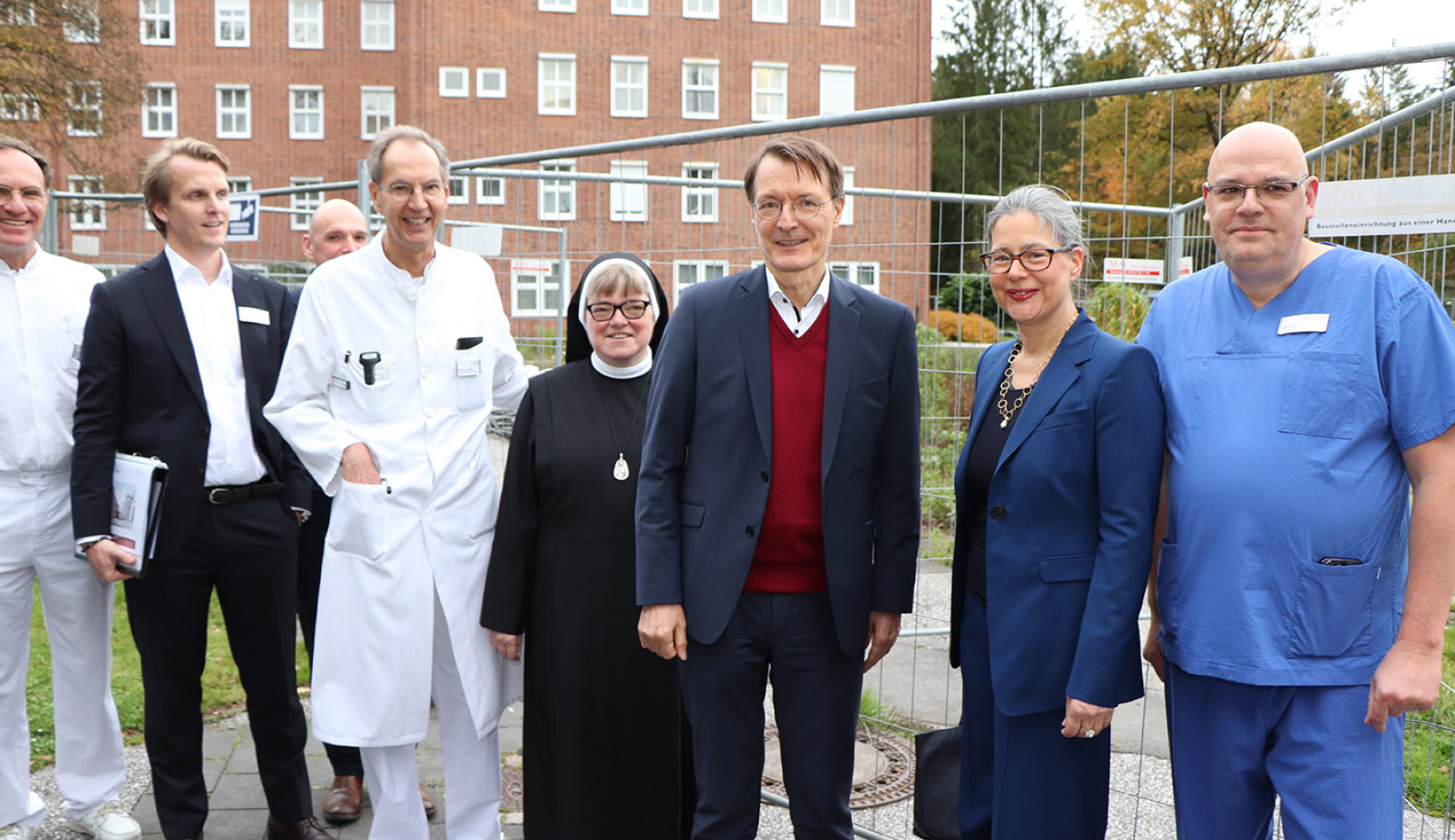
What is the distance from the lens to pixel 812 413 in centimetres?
302

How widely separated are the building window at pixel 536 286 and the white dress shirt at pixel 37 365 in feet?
6.30

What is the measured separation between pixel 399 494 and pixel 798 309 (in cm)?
133

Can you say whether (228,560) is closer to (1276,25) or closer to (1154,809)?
(1154,809)

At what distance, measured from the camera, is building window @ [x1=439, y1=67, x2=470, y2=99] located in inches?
1443

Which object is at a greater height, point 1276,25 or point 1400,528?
point 1276,25

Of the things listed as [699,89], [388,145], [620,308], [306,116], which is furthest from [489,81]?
[620,308]

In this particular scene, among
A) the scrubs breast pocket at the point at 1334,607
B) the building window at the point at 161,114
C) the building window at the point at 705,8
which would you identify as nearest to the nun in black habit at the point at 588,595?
the scrubs breast pocket at the point at 1334,607

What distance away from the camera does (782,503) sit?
3.00 meters

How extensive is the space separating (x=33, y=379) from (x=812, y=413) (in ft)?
9.20

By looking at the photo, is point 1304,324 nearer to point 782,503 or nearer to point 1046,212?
point 1046,212

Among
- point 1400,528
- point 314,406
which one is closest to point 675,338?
point 314,406

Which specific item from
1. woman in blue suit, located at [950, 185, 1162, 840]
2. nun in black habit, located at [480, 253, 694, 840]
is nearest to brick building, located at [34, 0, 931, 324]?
nun in black habit, located at [480, 253, 694, 840]

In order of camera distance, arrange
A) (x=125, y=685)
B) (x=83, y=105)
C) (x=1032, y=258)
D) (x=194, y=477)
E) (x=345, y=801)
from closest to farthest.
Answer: (x=1032, y=258) < (x=194, y=477) < (x=345, y=801) < (x=125, y=685) < (x=83, y=105)

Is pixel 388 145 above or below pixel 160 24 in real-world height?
below
